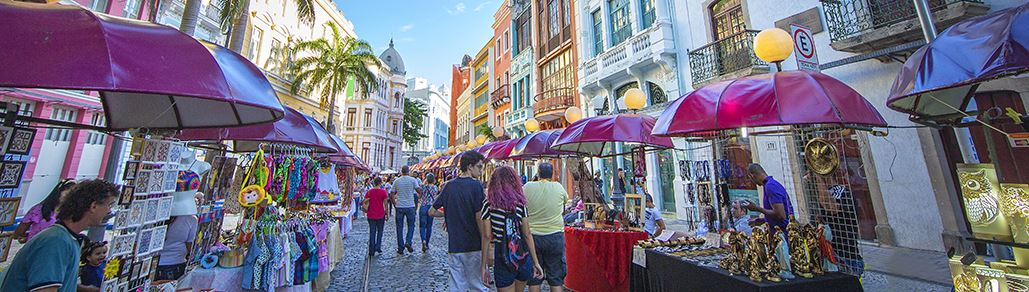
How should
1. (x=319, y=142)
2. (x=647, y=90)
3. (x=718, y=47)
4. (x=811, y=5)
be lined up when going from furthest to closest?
(x=647, y=90) < (x=718, y=47) < (x=811, y=5) < (x=319, y=142)

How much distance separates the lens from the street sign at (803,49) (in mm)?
3990

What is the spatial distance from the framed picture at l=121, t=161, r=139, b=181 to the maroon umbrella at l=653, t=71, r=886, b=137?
4.72m

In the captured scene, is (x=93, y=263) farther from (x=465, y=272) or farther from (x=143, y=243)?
(x=465, y=272)

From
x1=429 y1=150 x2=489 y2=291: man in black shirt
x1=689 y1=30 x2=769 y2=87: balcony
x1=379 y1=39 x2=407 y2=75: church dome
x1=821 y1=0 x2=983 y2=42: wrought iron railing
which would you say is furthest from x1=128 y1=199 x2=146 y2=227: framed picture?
x1=379 y1=39 x2=407 y2=75: church dome

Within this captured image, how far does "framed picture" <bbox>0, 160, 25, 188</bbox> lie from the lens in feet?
7.68

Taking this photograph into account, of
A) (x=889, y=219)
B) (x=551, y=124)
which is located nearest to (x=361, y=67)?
(x=551, y=124)

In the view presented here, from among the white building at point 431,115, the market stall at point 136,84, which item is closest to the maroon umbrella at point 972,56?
the market stall at point 136,84

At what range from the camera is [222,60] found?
7.39ft

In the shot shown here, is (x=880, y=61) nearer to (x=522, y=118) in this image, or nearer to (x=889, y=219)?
(x=889, y=219)

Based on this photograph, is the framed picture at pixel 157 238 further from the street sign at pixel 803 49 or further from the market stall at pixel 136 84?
the street sign at pixel 803 49

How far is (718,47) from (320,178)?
10.3 meters

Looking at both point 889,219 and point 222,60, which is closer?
point 222,60

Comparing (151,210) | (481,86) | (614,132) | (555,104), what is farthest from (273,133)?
(481,86)

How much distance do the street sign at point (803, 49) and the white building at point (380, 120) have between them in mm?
34426
